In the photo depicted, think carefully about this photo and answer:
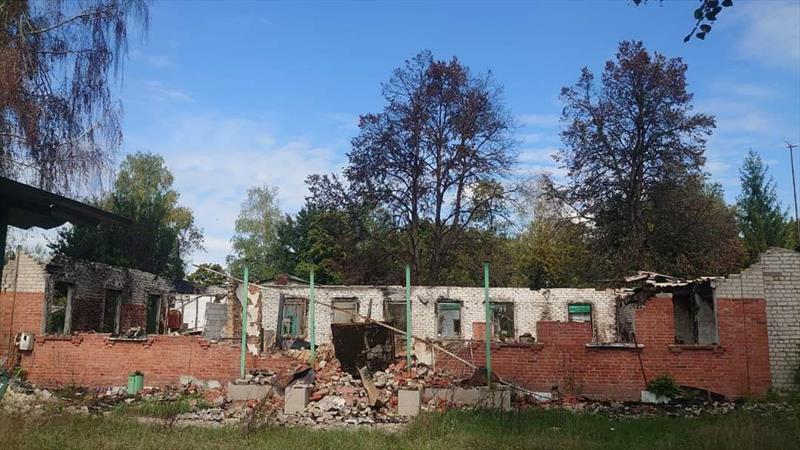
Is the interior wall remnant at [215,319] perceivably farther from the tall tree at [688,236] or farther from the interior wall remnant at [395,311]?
the tall tree at [688,236]

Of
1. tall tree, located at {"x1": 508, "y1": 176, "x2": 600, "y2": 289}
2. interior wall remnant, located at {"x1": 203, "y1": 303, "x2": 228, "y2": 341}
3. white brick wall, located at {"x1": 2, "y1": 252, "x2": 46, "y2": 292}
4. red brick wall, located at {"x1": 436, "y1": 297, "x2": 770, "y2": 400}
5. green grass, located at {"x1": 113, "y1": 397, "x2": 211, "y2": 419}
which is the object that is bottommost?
green grass, located at {"x1": 113, "y1": 397, "x2": 211, "y2": 419}

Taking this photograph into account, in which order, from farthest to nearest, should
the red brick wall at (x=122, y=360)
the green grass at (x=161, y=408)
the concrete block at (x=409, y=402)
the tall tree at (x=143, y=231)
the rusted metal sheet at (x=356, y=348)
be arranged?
1. the tall tree at (x=143, y=231)
2. the red brick wall at (x=122, y=360)
3. the rusted metal sheet at (x=356, y=348)
4. the concrete block at (x=409, y=402)
5. the green grass at (x=161, y=408)

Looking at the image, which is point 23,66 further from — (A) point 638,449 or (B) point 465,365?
(A) point 638,449

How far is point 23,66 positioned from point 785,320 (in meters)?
18.0

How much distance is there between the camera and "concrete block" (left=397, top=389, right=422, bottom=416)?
511 inches

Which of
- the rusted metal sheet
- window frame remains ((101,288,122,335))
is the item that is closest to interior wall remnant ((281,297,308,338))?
window frame remains ((101,288,122,335))

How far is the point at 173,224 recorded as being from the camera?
1973 inches

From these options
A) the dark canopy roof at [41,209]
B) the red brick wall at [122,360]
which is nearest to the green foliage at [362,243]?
the red brick wall at [122,360]

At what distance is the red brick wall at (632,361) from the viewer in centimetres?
1570

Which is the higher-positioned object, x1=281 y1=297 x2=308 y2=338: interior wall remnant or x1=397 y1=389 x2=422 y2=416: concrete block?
x1=281 y1=297 x2=308 y2=338: interior wall remnant

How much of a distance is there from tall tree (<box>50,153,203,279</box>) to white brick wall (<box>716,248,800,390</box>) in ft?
95.7

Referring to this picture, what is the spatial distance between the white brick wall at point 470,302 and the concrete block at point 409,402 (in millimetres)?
9965

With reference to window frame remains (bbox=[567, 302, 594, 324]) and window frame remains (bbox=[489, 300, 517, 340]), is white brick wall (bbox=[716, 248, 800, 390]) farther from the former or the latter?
window frame remains (bbox=[489, 300, 517, 340])

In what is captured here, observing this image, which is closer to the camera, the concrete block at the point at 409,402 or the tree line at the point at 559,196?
the concrete block at the point at 409,402
